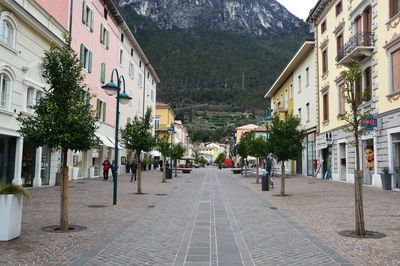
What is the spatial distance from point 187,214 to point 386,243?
5266mm

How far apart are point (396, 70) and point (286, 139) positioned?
6.85 metres

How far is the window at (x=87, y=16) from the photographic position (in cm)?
Result: 2523

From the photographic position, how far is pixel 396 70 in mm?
17734

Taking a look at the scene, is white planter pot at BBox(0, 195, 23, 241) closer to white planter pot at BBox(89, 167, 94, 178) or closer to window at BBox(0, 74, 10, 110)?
window at BBox(0, 74, 10, 110)

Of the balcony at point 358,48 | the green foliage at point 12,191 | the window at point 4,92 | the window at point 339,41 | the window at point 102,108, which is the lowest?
the green foliage at point 12,191

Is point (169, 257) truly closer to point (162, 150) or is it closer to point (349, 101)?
point (349, 101)

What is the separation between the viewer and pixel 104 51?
30656mm

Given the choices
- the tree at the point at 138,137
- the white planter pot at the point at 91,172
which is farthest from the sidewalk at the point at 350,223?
the white planter pot at the point at 91,172

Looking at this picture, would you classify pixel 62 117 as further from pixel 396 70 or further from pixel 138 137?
pixel 396 70

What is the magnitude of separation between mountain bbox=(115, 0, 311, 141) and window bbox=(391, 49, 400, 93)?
108874 mm

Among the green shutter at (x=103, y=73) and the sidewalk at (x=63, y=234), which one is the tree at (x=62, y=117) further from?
the green shutter at (x=103, y=73)

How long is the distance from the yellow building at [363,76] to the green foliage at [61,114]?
9.24 m

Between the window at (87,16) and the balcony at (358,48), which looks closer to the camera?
the balcony at (358,48)

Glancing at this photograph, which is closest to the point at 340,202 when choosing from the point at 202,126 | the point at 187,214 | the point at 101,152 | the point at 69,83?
the point at 187,214
